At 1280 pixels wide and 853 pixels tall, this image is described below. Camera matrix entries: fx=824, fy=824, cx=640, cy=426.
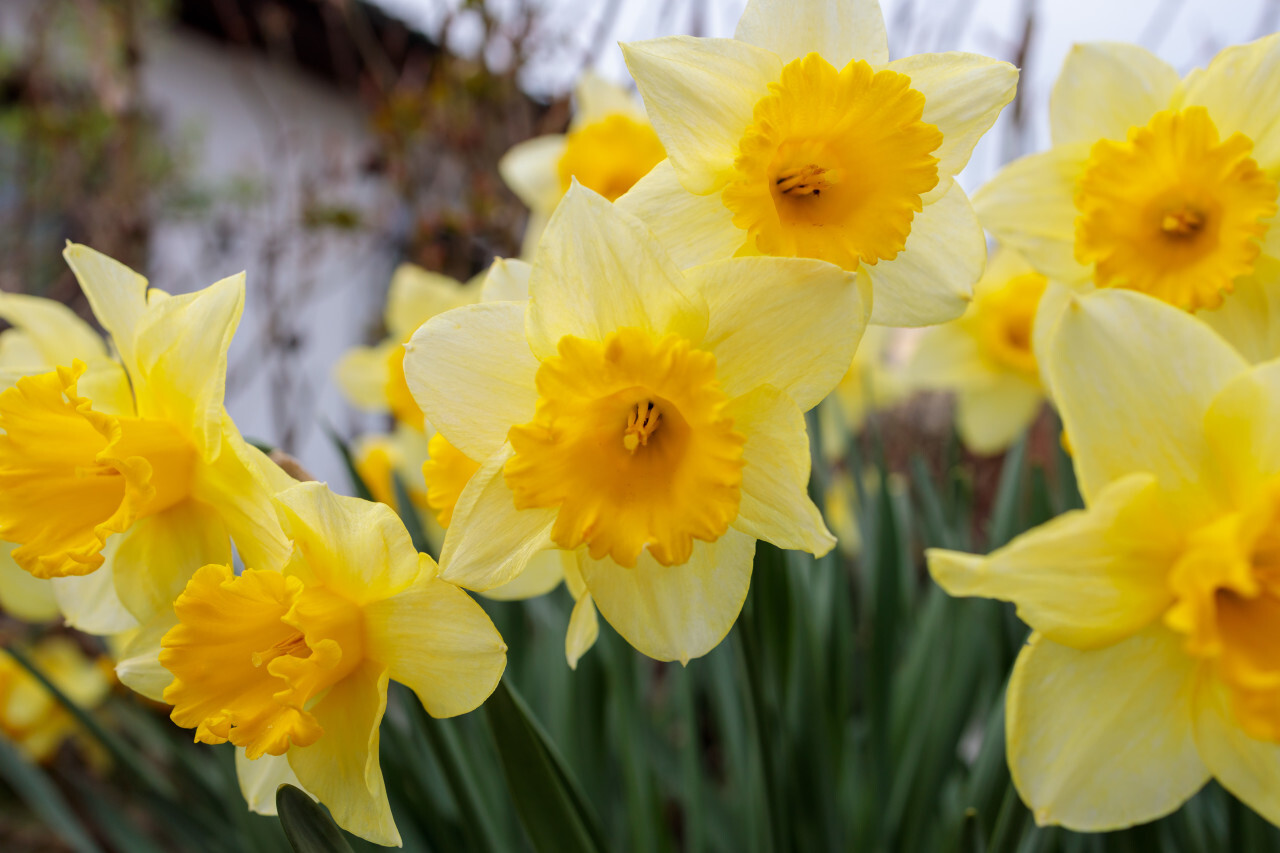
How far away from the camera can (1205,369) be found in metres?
0.59

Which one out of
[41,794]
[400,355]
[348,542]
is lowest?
[41,794]

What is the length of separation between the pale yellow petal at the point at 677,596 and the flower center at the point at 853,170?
0.27m

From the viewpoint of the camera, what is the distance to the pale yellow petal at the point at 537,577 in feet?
2.57

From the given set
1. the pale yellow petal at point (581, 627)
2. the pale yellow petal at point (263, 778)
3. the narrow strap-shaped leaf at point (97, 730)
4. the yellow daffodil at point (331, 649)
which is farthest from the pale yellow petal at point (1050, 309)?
the narrow strap-shaped leaf at point (97, 730)

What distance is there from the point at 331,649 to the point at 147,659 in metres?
0.28

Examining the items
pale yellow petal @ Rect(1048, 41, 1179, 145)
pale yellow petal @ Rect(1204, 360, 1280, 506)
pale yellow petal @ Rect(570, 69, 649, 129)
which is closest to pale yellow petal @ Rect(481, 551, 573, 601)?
pale yellow petal @ Rect(1204, 360, 1280, 506)

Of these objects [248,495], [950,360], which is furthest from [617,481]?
[950,360]

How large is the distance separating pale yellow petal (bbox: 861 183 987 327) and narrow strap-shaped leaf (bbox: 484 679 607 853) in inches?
18.9

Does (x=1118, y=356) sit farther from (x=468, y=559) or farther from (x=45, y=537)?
(x=45, y=537)

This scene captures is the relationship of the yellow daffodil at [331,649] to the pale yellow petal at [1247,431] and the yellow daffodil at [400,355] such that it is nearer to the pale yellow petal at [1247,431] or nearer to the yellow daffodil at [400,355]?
the pale yellow petal at [1247,431]

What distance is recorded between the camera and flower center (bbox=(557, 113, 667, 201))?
1677 millimetres

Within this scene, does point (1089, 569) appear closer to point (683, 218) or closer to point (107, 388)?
point (683, 218)

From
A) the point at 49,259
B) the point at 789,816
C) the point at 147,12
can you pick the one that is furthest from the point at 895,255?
the point at 49,259

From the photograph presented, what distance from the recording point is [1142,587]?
0.59m
